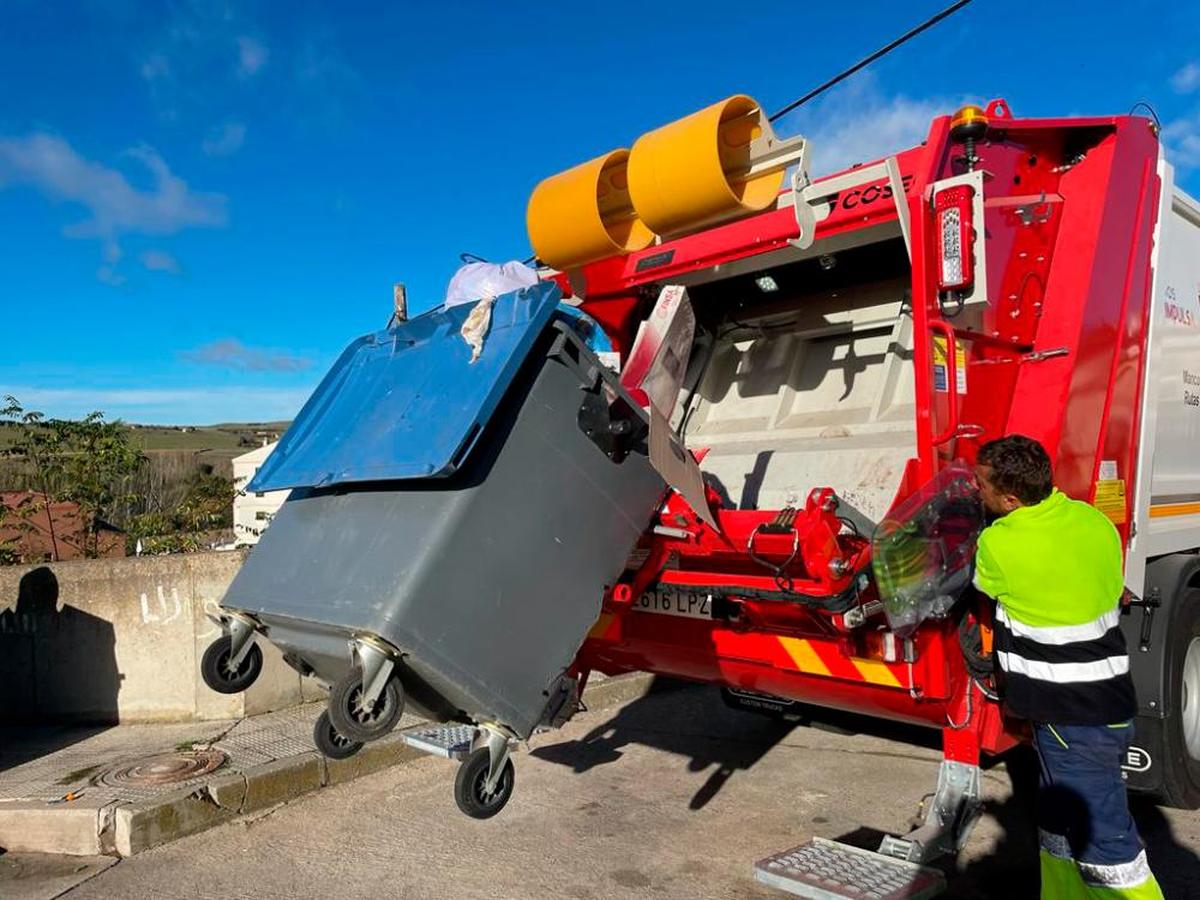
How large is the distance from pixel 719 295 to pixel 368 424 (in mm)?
1886

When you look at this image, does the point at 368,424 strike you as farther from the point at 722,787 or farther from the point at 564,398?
the point at 722,787

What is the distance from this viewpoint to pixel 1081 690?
8.29ft

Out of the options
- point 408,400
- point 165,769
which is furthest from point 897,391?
point 165,769

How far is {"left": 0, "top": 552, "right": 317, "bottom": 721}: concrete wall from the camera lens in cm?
538

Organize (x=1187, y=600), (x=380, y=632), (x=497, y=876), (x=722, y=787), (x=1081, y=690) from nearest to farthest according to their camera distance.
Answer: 1. (x=380, y=632)
2. (x=1081, y=690)
3. (x=497, y=876)
4. (x=1187, y=600)
5. (x=722, y=787)

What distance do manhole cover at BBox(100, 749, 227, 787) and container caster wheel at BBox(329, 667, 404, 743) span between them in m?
2.39

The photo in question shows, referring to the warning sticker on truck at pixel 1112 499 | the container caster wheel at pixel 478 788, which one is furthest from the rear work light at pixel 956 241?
the container caster wheel at pixel 478 788

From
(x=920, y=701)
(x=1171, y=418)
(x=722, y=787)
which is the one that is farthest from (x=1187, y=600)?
(x=722, y=787)

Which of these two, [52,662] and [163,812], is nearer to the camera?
[163,812]

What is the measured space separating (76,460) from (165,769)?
2964 millimetres

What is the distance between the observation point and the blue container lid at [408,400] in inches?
98.2

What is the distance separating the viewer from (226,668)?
9.39 ft

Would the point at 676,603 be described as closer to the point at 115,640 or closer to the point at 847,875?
the point at 847,875

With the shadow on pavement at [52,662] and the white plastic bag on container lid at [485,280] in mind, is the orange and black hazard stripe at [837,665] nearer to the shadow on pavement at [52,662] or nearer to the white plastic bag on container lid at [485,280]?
the white plastic bag on container lid at [485,280]
